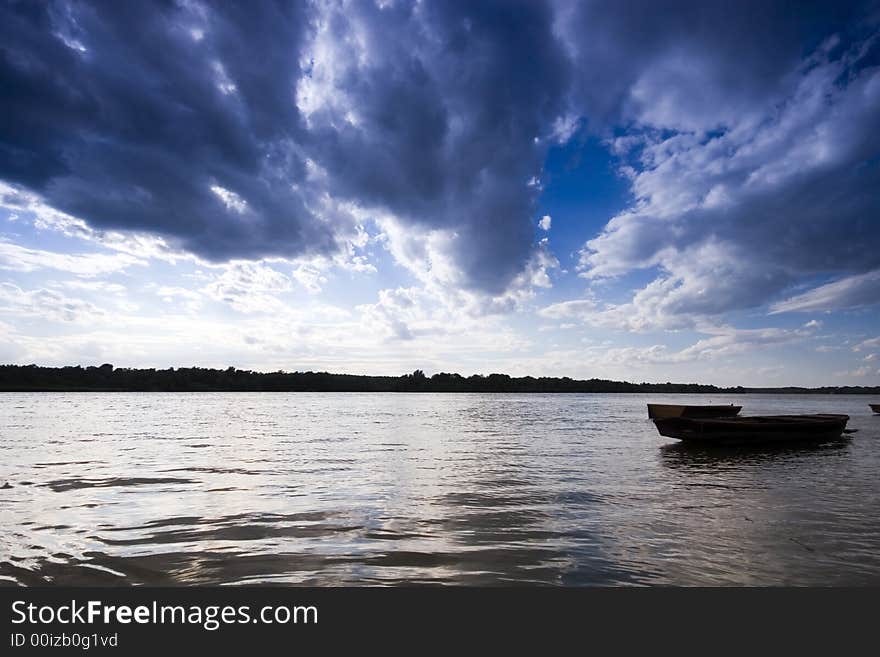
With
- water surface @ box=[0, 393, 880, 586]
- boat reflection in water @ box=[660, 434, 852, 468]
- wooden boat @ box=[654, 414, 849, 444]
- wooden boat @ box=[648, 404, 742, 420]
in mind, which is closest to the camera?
water surface @ box=[0, 393, 880, 586]

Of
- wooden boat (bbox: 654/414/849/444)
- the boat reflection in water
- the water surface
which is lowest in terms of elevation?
the boat reflection in water

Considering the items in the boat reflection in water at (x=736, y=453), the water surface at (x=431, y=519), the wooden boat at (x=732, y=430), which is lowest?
the boat reflection in water at (x=736, y=453)

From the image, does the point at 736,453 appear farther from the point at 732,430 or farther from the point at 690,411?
the point at 690,411

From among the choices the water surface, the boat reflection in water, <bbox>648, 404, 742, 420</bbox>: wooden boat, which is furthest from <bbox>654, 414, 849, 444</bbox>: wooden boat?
<bbox>648, 404, 742, 420</bbox>: wooden boat

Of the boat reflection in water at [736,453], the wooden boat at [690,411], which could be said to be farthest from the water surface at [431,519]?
the wooden boat at [690,411]

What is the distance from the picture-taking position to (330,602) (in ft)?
19.8

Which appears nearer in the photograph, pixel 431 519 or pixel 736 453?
pixel 431 519

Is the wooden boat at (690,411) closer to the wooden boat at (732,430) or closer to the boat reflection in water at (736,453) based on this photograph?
the wooden boat at (732,430)

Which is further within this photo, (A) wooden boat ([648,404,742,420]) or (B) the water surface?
(A) wooden boat ([648,404,742,420])

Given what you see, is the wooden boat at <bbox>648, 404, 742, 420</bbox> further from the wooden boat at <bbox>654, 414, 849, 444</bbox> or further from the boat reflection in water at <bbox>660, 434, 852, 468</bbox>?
the boat reflection in water at <bbox>660, 434, 852, 468</bbox>

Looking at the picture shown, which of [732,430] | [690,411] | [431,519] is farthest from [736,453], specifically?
[431,519]

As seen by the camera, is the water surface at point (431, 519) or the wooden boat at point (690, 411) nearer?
the water surface at point (431, 519)

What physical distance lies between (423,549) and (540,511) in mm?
4374

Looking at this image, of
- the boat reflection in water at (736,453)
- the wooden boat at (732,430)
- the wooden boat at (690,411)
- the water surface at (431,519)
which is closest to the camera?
the water surface at (431,519)
